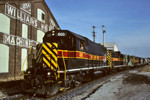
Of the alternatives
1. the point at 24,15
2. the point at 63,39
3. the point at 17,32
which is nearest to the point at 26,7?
the point at 24,15

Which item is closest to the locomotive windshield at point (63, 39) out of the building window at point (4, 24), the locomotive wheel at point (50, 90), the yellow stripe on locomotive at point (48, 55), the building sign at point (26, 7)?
the yellow stripe on locomotive at point (48, 55)

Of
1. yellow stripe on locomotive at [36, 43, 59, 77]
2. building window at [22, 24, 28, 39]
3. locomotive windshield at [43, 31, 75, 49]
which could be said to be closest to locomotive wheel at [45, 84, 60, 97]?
yellow stripe on locomotive at [36, 43, 59, 77]

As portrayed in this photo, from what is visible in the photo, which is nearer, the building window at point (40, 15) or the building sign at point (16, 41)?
the building sign at point (16, 41)

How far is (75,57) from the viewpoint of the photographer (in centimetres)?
894

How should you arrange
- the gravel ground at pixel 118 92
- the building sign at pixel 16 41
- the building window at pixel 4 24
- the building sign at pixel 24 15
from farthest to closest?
the building sign at pixel 24 15, the building sign at pixel 16 41, the building window at pixel 4 24, the gravel ground at pixel 118 92

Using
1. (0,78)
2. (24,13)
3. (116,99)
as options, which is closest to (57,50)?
(116,99)

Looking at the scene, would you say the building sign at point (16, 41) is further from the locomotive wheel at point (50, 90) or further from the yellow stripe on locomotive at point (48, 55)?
the locomotive wheel at point (50, 90)

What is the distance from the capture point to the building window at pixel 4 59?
1484cm

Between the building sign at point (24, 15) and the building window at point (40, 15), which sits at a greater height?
the building window at point (40, 15)

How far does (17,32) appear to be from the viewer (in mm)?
16734

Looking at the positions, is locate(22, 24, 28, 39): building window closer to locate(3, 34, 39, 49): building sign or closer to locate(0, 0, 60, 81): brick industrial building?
locate(0, 0, 60, 81): brick industrial building

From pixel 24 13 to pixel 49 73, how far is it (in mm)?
13185

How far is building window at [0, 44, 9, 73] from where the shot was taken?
14.8 metres

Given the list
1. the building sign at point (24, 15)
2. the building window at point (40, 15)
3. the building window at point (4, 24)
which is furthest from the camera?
the building window at point (40, 15)
